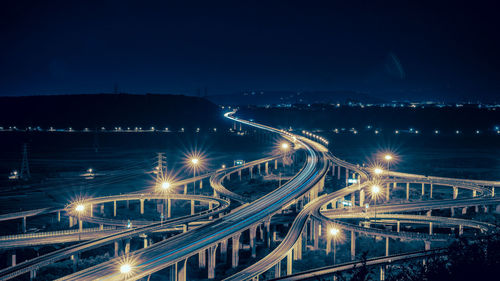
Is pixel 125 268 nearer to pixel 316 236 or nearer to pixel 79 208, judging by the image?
pixel 316 236

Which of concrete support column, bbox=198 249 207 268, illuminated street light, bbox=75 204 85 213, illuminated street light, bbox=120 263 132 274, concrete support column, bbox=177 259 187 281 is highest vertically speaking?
illuminated street light, bbox=120 263 132 274

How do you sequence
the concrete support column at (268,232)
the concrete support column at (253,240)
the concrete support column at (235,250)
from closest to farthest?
the concrete support column at (235,250)
the concrete support column at (253,240)
the concrete support column at (268,232)

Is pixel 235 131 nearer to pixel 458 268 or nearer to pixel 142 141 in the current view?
pixel 142 141

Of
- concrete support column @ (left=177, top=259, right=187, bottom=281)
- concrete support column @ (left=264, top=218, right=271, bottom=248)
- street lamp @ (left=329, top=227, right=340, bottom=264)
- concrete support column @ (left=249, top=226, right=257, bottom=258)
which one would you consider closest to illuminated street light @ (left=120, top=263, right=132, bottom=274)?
concrete support column @ (left=177, top=259, right=187, bottom=281)

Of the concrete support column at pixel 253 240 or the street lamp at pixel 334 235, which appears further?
the concrete support column at pixel 253 240

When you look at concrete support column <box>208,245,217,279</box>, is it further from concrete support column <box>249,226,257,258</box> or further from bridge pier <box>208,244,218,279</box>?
concrete support column <box>249,226,257,258</box>

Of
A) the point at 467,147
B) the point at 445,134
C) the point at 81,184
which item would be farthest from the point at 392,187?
the point at 445,134

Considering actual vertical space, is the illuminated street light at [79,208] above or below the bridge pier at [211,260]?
above

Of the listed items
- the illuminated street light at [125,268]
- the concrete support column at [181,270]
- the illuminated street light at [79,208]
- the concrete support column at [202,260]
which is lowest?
the concrete support column at [202,260]

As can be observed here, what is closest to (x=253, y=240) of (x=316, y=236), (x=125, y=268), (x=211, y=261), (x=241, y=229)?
(x=241, y=229)

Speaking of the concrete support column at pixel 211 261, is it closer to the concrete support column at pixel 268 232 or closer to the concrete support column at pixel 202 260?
the concrete support column at pixel 202 260

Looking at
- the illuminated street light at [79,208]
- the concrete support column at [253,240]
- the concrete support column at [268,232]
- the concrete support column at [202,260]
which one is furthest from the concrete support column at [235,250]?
the illuminated street light at [79,208]
